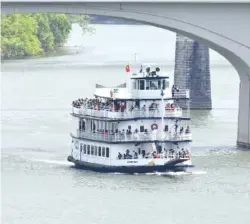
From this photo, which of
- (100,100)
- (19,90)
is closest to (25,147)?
(100,100)

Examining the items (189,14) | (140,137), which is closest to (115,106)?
(140,137)

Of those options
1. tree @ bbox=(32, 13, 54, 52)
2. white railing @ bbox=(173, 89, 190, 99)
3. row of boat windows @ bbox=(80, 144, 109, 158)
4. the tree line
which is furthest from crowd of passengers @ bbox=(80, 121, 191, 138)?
tree @ bbox=(32, 13, 54, 52)

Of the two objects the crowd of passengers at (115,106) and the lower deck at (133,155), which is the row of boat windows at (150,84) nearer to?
the crowd of passengers at (115,106)

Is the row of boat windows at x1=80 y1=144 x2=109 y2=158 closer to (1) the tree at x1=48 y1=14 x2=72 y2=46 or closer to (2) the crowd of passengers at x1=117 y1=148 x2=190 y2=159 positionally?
(2) the crowd of passengers at x1=117 y1=148 x2=190 y2=159

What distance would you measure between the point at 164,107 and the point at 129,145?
5.21 ft

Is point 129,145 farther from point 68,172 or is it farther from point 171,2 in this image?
point 171,2

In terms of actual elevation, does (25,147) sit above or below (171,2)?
below

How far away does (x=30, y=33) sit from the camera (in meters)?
107

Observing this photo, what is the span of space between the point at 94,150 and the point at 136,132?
1.38 meters

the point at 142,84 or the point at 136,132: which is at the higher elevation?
the point at 142,84

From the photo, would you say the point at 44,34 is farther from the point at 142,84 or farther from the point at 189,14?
the point at 142,84

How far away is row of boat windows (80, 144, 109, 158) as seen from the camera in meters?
50.3

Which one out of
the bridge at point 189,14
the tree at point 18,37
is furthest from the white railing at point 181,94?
the tree at point 18,37

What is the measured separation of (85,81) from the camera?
267 feet
